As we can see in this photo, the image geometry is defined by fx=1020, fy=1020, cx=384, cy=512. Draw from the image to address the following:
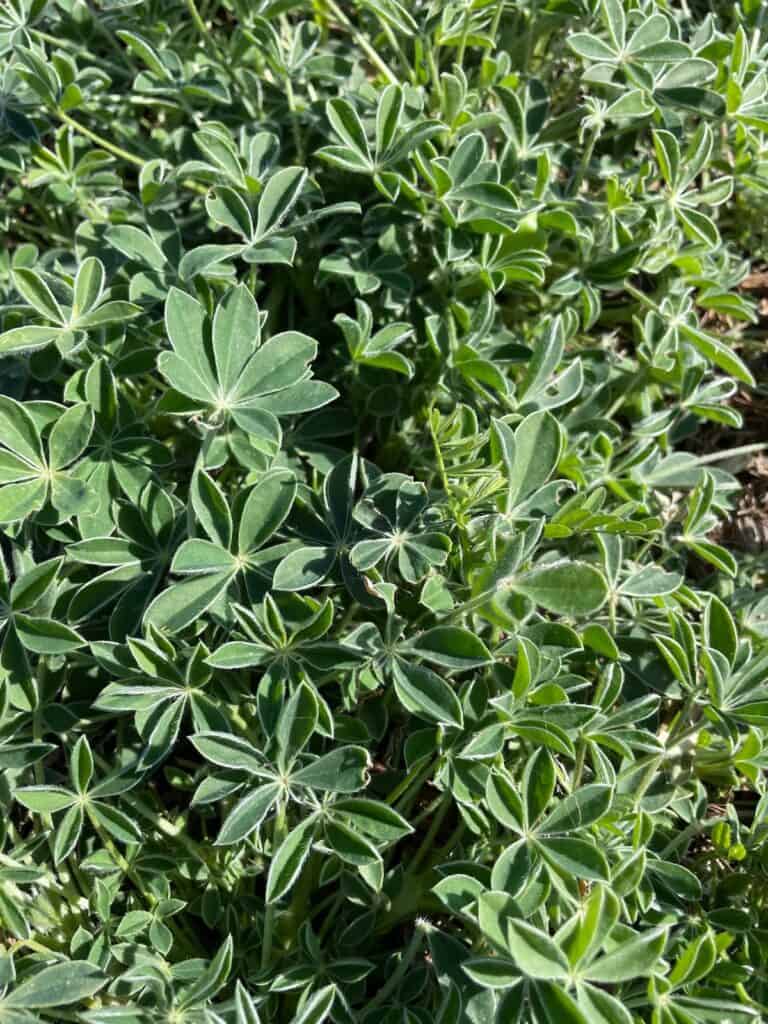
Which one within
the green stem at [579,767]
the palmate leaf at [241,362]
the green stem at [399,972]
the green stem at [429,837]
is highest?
the palmate leaf at [241,362]

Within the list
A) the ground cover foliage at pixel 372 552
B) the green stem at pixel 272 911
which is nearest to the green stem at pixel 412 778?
the ground cover foliage at pixel 372 552

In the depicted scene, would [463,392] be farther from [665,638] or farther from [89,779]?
[89,779]

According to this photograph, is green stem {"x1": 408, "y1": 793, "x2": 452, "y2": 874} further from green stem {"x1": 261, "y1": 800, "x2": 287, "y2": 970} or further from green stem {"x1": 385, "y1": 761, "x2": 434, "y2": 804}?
green stem {"x1": 261, "y1": 800, "x2": 287, "y2": 970}

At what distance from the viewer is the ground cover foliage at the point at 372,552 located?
56.6 inches

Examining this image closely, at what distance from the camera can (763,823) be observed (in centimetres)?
161

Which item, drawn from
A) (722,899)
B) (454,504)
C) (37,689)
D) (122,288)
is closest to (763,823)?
(722,899)

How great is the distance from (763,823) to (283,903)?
77 cm

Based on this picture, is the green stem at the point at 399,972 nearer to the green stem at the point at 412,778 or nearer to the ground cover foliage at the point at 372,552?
the ground cover foliage at the point at 372,552

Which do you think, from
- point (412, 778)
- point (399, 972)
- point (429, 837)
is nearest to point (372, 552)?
point (412, 778)

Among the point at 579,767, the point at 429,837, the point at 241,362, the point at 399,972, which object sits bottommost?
the point at 399,972

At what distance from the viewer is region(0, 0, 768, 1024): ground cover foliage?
1.44 metres

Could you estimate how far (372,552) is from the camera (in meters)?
1.52

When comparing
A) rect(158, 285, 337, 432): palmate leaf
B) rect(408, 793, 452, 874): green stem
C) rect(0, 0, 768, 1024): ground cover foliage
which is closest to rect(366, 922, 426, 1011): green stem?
rect(0, 0, 768, 1024): ground cover foliage

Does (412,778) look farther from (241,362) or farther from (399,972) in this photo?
(241,362)
